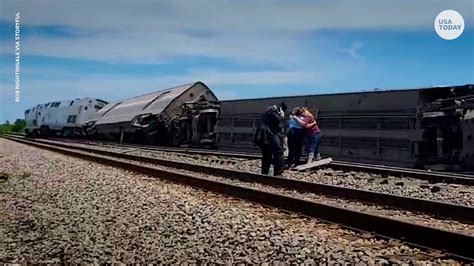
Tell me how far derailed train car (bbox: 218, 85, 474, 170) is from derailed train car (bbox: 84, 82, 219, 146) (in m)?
7.79

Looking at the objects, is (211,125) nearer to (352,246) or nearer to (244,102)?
(244,102)

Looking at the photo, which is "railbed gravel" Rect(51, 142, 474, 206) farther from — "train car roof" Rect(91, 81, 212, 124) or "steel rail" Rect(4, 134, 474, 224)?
"train car roof" Rect(91, 81, 212, 124)

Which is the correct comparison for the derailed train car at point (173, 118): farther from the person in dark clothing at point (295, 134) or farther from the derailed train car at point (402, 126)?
the person in dark clothing at point (295, 134)

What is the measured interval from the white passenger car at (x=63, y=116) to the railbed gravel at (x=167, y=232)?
27.8 metres

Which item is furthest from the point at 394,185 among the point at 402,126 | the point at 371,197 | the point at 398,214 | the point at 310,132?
the point at 402,126

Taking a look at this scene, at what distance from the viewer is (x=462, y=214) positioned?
6.25 meters

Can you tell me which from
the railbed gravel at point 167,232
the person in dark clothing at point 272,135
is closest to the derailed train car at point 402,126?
the person in dark clothing at point 272,135

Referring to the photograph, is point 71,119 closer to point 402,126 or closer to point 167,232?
point 402,126

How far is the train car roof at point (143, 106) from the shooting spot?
83.7 feet

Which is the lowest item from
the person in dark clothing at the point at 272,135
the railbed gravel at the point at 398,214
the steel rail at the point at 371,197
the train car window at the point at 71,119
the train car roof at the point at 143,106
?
the railbed gravel at the point at 398,214

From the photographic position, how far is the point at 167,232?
5754 mm

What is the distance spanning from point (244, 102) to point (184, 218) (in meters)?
14.4

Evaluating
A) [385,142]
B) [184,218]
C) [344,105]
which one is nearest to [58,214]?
[184,218]

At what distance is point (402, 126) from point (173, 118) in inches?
523
